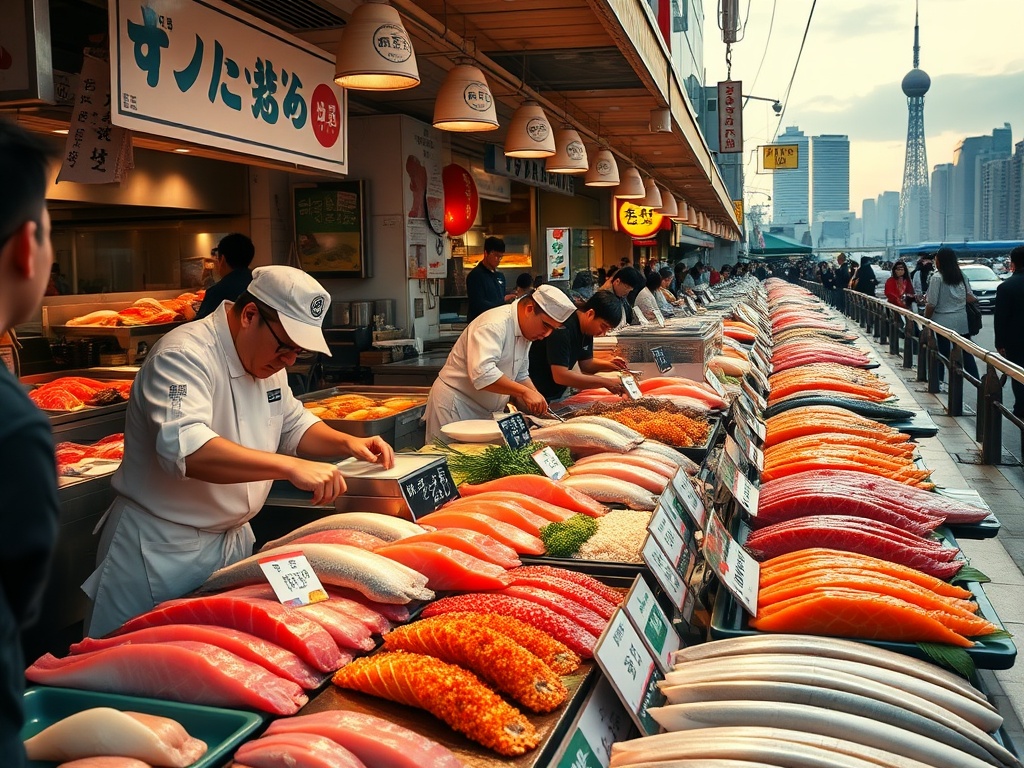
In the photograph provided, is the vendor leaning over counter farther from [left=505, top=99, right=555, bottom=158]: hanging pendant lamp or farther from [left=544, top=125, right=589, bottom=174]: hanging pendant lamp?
[left=544, top=125, right=589, bottom=174]: hanging pendant lamp

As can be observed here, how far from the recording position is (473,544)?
2807mm

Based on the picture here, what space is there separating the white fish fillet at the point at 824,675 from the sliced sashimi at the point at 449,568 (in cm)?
64

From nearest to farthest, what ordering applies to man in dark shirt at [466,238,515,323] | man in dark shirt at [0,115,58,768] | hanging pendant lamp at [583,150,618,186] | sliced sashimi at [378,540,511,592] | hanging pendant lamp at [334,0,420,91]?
man in dark shirt at [0,115,58,768], sliced sashimi at [378,540,511,592], hanging pendant lamp at [334,0,420,91], hanging pendant lamp at [583,150,618,186], man in dark shirt at [466,238,515,323]

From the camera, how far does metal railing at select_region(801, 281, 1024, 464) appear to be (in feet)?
26.7

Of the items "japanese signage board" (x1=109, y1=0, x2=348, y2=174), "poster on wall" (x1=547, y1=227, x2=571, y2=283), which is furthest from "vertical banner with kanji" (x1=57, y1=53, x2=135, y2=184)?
"poster on wall" (x1=547, y1=227, x2=571, y2=283)

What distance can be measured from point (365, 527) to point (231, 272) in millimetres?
5149

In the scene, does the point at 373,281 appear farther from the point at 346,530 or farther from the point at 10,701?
the point at 10,701

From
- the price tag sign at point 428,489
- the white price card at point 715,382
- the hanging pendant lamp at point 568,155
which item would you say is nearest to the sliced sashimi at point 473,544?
the price tag sign at point 428,489

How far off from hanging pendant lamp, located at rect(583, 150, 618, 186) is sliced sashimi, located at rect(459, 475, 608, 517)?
17.6 ft

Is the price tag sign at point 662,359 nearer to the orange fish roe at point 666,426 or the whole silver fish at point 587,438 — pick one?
the orange fish roe at point 666,426

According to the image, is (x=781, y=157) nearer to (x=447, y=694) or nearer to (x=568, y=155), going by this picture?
(x=568, y=155)

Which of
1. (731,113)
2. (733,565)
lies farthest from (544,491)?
(731,113)

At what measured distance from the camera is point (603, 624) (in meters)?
2.45

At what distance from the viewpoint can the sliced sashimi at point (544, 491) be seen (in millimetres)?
3516
